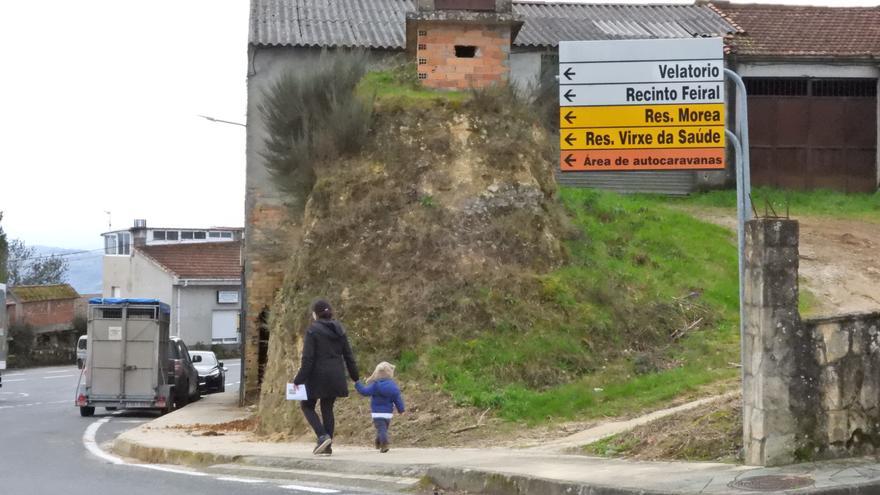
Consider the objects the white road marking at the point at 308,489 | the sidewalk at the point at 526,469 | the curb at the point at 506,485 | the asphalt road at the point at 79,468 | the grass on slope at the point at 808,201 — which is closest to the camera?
the sidewalk at the point at 526,469

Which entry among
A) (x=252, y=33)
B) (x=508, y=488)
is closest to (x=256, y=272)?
(x=252, y=33)

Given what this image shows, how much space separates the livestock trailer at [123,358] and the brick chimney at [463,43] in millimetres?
9301

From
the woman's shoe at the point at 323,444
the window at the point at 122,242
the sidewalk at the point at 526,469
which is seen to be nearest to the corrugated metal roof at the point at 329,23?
the sidewalk at the point at 526,469

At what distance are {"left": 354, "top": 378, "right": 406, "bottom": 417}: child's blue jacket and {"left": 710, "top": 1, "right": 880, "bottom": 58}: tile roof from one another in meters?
18.3

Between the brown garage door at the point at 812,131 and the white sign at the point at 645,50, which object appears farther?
the brown garage door at the point at 812,131

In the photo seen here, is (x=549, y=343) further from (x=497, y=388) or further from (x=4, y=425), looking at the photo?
(x=4, y=425)

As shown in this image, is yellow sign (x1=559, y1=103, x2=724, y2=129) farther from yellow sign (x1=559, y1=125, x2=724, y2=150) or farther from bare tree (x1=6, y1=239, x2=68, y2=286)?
bare tree (x1=6, y1=239, x2=68, y2=286)

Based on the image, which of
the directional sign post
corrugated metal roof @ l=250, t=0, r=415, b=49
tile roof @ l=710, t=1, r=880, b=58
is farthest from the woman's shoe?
tile roof @ l=710, t=1, r=880, b=58

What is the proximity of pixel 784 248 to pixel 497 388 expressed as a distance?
21.3 ft

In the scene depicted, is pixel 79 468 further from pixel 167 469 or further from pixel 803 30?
pixel 803 30

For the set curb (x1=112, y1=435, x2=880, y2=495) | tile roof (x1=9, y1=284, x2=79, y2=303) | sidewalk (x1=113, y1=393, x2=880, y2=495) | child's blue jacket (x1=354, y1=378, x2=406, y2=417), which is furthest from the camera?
tile roof (x1=9, y1=284, x2=79, y2=303)

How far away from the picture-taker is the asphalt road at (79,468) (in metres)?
10.7

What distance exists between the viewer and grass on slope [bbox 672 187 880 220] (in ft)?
88.4

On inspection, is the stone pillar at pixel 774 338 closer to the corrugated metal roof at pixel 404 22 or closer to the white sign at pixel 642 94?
the white sign at pixel 642 94
